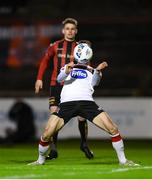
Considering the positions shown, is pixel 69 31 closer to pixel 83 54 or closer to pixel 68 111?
pixel 83 54

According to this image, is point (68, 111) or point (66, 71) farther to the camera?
point (68, 111)

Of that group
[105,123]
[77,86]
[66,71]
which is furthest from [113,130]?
[66,71]

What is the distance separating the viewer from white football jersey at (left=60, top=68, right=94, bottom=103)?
412 inches

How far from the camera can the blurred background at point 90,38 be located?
22.2 metres

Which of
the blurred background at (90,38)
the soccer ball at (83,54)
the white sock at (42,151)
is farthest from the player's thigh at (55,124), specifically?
the blurred background at (90,38)

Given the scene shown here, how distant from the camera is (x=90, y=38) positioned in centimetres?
2411

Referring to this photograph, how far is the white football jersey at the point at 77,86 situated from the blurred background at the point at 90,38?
32.5ft

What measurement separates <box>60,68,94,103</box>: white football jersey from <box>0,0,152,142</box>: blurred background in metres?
9.91

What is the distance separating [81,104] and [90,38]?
45.2 feet

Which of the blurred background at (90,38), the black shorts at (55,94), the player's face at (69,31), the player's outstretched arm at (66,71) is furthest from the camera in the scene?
the blurred background at (90,38)

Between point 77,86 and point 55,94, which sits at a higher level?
point 77,86

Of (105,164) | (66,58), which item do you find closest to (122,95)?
(66,58)

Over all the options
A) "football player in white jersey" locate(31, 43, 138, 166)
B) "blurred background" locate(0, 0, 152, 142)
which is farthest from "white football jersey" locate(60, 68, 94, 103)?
"blurred background" locate(0, 0, 152, 142)

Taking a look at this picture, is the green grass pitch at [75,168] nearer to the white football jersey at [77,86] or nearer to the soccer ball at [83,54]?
the white football jersey at [77,86]
